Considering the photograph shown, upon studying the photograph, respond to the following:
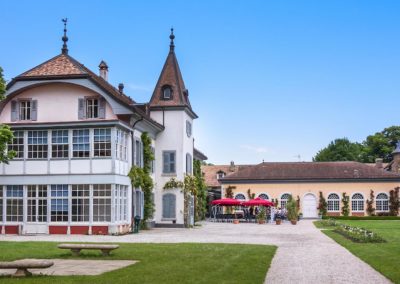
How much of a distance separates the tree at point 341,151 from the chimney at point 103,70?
56.3m

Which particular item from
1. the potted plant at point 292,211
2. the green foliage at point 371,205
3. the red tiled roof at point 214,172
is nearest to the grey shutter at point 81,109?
the potted plant at point 292,211

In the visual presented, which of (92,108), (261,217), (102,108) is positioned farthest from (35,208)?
(261,217)

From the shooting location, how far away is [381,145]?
3580 inches

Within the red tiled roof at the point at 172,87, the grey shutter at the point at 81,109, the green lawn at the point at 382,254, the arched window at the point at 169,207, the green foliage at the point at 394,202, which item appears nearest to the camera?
the green lawn at the point at 382,254

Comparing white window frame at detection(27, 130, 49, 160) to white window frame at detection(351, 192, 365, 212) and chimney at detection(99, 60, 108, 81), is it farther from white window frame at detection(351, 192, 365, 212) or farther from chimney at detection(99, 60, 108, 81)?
white window frame at detection(351, 192, 365, 212)

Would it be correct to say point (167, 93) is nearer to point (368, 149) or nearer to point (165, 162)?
point (165, 162)

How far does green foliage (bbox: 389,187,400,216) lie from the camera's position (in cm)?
5953

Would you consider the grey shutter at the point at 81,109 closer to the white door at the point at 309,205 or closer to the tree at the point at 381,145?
the white door at the point at 309,205

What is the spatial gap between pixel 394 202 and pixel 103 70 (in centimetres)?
3287

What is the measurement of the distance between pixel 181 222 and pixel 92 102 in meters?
10.4

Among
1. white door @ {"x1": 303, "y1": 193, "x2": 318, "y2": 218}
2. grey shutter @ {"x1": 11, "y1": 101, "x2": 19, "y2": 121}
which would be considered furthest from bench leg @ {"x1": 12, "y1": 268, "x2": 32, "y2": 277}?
white door @ {"x1": 303, "y1": 193, "x2": 318, "y2": 218}

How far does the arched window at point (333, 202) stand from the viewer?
6031 cm

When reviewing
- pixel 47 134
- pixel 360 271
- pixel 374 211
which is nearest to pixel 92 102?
pixel 47 134

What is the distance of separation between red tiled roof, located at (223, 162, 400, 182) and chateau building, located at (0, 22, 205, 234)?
28.0 meters
